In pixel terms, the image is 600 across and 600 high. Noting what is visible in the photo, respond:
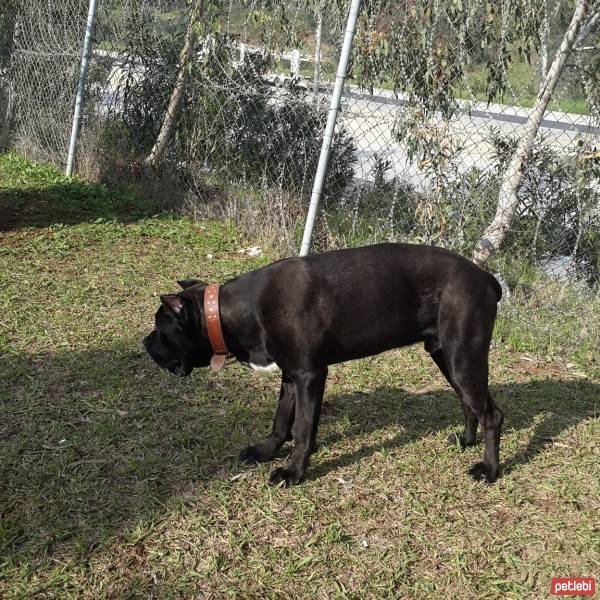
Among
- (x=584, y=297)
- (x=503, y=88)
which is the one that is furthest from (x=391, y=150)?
(x=584, y=297)

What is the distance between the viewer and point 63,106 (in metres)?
8.73

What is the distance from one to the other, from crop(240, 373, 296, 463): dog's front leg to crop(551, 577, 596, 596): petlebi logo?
4.66 feet

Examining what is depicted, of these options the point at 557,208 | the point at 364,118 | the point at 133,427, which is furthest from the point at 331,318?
the point at 364,118

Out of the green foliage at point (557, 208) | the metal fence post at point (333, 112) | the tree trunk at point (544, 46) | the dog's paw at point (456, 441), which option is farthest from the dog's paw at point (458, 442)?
the tree trunk at point (544, 46)

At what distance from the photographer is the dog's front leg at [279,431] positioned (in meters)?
3.58

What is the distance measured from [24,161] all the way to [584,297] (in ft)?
23.5

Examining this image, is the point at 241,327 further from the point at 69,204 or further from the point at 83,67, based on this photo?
the point at 83,67

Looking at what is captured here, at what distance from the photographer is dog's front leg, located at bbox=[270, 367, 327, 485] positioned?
326 centimetres

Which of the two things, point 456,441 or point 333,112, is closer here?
point 456,441

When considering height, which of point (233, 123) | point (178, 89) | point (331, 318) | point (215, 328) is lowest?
point (215, 328)

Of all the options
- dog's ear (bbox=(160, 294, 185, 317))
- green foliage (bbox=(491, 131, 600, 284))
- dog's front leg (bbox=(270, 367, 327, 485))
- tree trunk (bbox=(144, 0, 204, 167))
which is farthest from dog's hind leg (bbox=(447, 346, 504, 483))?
tree trunk (bbox=(144, 0, 204, 167))

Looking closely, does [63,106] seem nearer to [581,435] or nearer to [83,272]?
[83,272]

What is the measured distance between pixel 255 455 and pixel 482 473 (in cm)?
116

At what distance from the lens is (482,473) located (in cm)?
354
